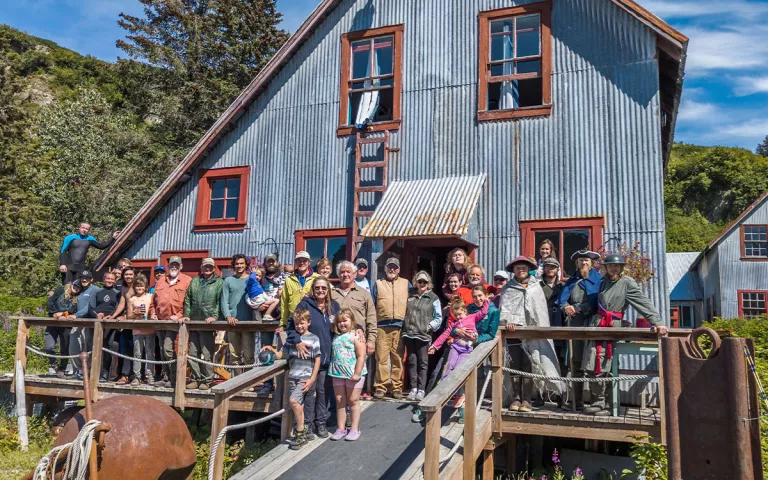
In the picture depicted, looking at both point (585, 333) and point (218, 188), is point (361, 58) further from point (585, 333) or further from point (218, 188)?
point (585, 333)

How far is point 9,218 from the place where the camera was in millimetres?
22734

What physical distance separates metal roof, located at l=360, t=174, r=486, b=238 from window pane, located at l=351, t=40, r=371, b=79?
2609 millimetres

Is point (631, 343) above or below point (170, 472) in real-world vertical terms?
above

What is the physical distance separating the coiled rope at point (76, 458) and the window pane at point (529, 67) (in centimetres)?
904

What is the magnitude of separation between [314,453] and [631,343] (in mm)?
3908

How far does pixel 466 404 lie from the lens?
5.57 metres

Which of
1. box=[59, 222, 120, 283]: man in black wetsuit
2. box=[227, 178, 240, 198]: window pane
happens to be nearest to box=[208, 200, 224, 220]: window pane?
box=[227, 178, 240, 198]: window pane

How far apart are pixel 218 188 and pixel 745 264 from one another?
24.3 metres

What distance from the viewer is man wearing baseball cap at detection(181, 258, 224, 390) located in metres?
8.84

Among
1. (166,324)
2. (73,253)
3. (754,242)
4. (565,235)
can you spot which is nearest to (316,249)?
(166,324)

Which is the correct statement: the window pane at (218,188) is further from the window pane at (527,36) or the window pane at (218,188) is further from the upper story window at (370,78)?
the window pane at (527,36)

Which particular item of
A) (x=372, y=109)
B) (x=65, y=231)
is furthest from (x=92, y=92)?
(x=372, y=109)

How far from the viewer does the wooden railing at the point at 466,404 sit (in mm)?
4859

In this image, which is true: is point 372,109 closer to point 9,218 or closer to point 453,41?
point 453,41
